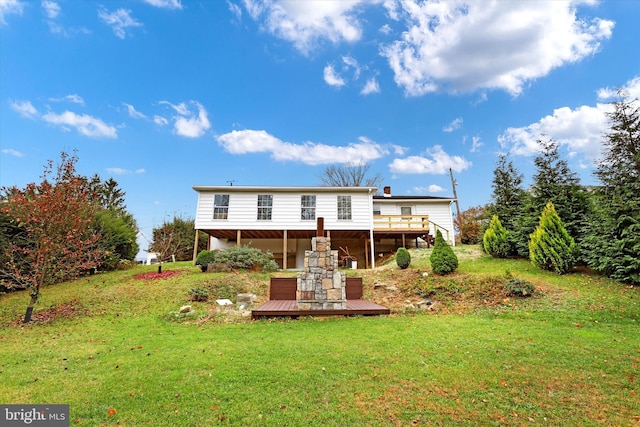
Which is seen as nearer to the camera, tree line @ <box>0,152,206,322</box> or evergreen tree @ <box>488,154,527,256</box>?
tree line @ <box>0,152,206,322</box>

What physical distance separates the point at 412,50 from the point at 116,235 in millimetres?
18590

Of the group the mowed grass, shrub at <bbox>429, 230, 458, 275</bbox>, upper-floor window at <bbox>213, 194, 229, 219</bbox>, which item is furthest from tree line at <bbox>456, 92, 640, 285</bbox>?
upper-floor window at <bbox>213, 194, 229, 219</bbox>

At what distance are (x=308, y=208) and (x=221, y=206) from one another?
5.46m

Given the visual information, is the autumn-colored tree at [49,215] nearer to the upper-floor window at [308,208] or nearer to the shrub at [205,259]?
the shrub at [205,259]

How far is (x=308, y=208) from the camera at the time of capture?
18625 millimetres

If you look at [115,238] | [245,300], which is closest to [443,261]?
[245,300]

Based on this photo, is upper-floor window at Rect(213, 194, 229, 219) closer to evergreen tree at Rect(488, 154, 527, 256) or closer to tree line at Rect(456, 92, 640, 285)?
tree line at Rect(456, 92, 640, 285)

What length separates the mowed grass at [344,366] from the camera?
3.09 metres

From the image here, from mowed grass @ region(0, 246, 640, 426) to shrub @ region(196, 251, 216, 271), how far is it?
Result: 585cm

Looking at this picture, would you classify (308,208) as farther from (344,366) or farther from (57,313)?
(344,366)

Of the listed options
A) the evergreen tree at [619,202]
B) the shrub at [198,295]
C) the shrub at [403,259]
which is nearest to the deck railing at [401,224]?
the shrub at [403,259]

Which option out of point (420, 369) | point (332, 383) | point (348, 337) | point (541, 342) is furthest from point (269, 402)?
point (541, 342)

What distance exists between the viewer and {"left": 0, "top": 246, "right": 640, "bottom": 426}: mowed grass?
122 inches

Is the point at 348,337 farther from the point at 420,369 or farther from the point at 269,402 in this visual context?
the point at 269,402
